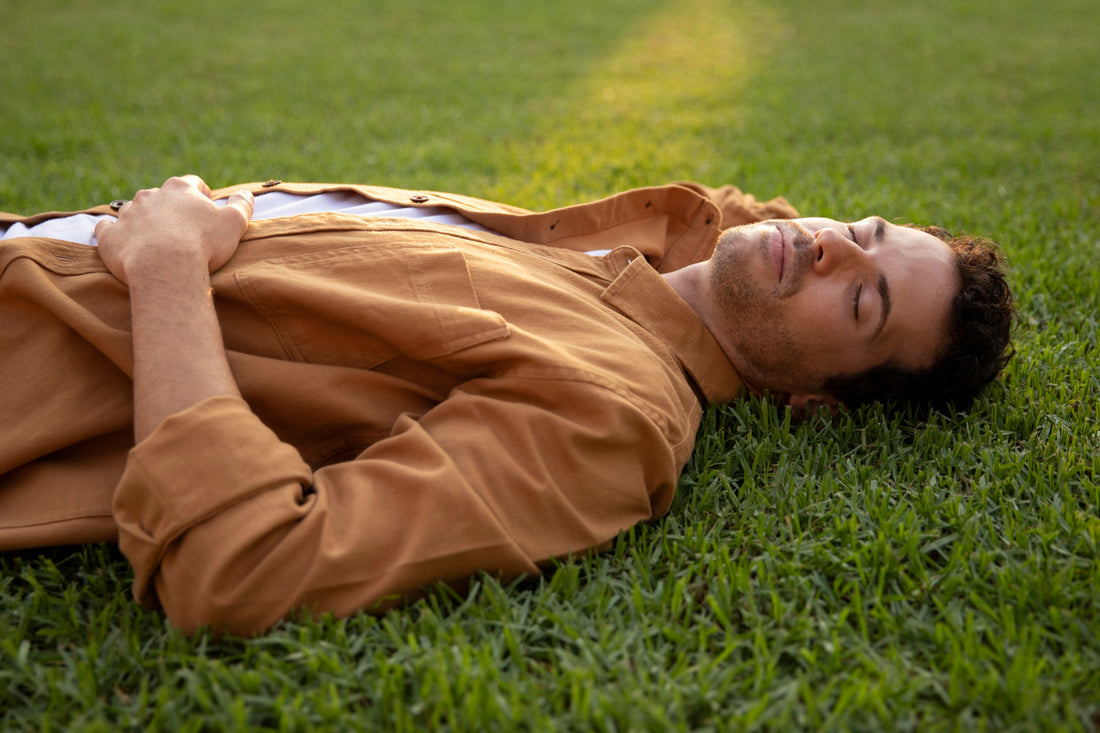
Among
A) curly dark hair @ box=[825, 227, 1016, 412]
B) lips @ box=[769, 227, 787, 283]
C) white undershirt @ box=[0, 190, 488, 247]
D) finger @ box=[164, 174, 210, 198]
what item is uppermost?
finger @ box=[164, 174, 210, 198]

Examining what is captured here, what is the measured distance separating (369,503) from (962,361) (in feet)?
6.31

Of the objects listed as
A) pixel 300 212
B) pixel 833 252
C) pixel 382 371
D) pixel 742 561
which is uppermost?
pixel 300 212

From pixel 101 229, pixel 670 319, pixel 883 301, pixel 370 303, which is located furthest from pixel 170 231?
pixel 883 301

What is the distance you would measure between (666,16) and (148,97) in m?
7.89

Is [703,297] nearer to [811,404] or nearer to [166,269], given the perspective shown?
[811,404]

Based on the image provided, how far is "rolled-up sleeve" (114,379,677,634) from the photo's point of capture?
71.8 inches

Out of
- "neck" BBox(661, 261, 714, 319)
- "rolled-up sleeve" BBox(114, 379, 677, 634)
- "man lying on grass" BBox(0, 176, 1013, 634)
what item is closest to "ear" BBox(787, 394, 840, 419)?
"man lying on grass" BBox(0, 176, 1013, 634)

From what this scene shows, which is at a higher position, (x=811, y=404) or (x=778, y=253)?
(x=778, y=253)

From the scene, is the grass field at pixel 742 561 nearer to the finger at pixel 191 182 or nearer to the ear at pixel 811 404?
the ear at pixel 811 404

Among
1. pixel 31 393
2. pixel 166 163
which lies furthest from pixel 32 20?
pixel 31 393

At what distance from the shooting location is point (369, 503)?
1.92 m

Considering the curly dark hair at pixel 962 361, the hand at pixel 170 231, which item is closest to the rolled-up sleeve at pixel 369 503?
the hand at pixel 170 231

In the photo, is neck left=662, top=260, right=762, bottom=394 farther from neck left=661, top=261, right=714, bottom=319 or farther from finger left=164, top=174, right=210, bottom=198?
finger left=164, top=174, right=210, bottom=198

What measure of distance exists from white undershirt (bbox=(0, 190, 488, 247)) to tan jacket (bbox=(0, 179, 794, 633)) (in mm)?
266
